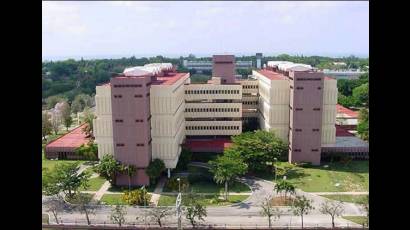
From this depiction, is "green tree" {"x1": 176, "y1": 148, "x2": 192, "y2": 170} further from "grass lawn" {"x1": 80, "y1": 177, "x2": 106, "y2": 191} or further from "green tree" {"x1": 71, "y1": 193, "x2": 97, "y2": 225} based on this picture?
"green tree" {"x1": 71, "y1": 193, "x2": 97, "y2": 225}

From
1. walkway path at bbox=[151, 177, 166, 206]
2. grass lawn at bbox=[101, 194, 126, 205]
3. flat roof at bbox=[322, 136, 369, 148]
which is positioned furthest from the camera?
flat roof at bbox=[322, 136, 369, 148]

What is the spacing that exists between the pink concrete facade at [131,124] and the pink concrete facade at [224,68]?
56.9 feet

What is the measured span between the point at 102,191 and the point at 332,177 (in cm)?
2059

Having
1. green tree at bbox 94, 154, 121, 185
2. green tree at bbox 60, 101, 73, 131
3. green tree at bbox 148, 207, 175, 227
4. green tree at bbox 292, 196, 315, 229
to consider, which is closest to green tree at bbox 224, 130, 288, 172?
green tree at bbox 292, 196, 315, 229

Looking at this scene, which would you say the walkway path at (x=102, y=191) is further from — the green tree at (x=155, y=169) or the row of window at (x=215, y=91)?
the row of window at (x=215, y=91)

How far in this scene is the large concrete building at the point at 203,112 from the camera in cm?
3472

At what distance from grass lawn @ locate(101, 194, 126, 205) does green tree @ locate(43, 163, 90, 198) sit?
2.02m

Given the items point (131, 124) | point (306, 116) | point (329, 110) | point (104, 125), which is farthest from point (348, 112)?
point (104, 125)

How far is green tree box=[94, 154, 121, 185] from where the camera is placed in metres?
34.0

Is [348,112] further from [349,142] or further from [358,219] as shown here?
[358,219]

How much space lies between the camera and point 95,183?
3575cm

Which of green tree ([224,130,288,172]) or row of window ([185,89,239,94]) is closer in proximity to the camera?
green tree ([224,130,288,172])
